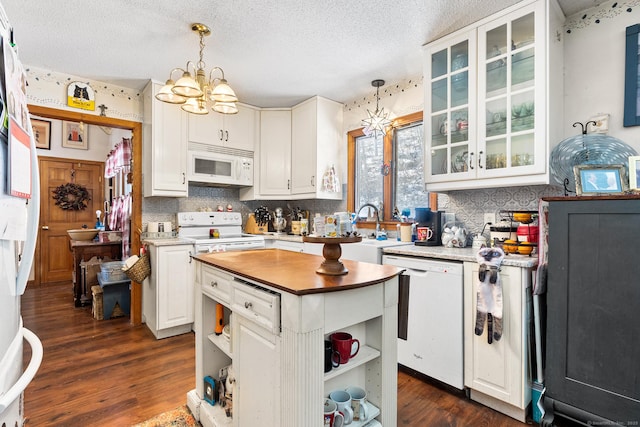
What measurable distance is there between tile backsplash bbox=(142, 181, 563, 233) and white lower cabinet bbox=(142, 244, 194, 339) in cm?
57

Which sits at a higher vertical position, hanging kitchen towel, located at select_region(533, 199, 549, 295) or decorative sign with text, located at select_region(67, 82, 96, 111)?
decorative sign with text, located at select_region(67, 82, 96, 111)

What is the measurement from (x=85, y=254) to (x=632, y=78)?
5619 millimetres

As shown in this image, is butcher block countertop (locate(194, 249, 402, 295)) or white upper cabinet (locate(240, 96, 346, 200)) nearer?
butcher block countertop (locate(194, 249, 402, 295))

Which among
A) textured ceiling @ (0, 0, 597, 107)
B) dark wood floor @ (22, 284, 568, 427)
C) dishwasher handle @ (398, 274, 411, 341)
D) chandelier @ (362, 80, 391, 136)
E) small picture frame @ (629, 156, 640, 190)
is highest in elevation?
textured ceiling @ (0, 0, 597, 107)

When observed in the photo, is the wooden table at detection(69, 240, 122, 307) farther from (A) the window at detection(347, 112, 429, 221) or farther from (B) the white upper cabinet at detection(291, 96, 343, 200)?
(A) the window at detection(347, 112, 429, 221)

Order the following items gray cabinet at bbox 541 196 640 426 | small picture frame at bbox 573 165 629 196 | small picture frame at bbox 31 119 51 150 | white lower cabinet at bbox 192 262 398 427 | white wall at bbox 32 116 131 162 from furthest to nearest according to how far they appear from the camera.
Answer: white wall at bbox 32 116 131 162
small picture frame at bbox 31 119 51 150
small picture frame at bbox 573 165 629 196
gray cabinet at bbox 541 196 640 426
white lower cabinet at bbox 192 262 398 427

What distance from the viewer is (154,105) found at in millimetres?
3168

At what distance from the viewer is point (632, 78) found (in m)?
1.91

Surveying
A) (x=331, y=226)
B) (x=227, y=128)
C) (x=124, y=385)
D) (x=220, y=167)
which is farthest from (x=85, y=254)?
(x=331, y=226)

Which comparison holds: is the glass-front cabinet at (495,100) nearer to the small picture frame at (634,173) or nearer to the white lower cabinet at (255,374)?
the small picture frame at (634,173)

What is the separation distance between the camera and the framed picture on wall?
1.89 m

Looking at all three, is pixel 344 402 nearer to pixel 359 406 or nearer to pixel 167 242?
pixel 359 406

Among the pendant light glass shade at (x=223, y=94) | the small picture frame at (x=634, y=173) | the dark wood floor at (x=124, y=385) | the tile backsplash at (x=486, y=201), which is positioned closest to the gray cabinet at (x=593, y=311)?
the small picture frame at (x=634, y=173)

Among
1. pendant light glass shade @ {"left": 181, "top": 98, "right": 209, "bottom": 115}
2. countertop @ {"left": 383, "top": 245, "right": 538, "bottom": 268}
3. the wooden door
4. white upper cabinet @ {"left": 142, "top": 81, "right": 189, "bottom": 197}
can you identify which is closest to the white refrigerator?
pendant light glass shade @ {"left": 181, "top": 98, "right": 209, "bottom": 115}
